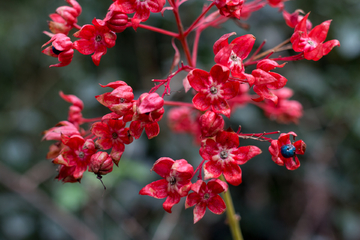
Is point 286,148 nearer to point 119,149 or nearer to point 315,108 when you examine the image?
point 119,149

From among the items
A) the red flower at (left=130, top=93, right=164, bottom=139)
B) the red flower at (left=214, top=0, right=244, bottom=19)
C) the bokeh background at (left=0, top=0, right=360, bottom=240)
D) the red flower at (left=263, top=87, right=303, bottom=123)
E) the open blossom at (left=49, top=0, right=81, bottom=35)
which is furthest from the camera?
the bokeh background at (left=0, top=0, right=360, bottom=240)

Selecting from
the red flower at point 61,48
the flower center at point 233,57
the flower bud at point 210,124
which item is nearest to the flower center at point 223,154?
the flower bud at point 210,124

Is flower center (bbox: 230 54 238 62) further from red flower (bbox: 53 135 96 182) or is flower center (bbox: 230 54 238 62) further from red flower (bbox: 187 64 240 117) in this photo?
red flower (bbox: 53 135 96 182)

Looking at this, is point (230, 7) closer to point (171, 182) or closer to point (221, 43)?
point (221, 43)

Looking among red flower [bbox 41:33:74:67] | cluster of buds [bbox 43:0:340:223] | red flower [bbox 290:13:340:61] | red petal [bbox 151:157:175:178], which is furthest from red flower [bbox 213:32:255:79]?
red flower [bbox 41:33:74:67]

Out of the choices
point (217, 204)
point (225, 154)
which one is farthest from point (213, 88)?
point (217, 204)

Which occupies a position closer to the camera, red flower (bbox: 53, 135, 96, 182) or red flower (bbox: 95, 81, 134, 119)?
red flower (bbox: 95, 81, 134, 119)
